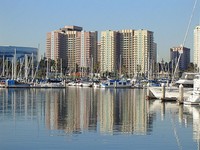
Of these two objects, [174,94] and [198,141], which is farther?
[174,94]

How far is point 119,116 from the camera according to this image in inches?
1823

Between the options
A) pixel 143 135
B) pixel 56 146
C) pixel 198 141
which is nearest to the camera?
pixel 56 146

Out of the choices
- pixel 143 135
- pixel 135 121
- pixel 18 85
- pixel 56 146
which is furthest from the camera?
pixel 18 85

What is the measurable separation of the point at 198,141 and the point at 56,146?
8163 millimetres

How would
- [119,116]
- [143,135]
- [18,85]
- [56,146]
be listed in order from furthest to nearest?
[18,85] < [119,116] < [143,135] < [56,146]

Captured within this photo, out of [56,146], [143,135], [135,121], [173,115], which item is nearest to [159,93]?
[173,115]

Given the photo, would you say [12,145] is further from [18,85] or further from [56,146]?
[18,85]

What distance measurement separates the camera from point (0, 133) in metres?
33.1

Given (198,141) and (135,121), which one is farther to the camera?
(135,121)

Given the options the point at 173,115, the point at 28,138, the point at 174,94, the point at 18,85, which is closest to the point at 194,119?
the point at 173,115

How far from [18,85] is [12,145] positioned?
393 feet

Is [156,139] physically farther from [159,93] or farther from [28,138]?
[159,93]

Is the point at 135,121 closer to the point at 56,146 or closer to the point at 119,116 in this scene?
the point at 119,116

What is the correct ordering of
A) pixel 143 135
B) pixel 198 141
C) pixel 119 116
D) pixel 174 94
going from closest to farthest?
1. pixel 198 141
2. pixel 143 135
3. pixel 119 116
4. pixel 174 94
